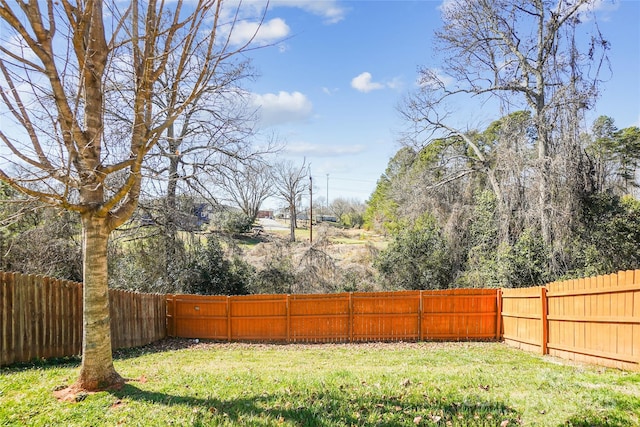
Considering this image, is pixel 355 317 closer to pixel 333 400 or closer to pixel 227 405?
pixel 333 400

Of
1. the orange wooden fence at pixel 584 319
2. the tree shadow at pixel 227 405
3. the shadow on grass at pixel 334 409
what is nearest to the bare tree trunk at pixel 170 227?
the tree shadow at pixel 227 405

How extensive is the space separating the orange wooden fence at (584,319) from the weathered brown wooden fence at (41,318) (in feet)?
32.4

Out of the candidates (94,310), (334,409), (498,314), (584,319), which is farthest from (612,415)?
(498,314)

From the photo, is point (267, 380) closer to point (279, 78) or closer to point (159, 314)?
point (279, 78)

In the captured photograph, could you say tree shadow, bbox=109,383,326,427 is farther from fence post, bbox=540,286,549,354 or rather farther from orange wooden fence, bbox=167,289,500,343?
orange wooden fence, bbox=167,289,500,343

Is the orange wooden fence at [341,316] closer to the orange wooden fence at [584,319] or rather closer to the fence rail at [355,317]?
the fence rail at [355,317]

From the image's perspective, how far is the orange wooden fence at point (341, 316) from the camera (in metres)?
11.9

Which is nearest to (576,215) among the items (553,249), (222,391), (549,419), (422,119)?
(553,249)

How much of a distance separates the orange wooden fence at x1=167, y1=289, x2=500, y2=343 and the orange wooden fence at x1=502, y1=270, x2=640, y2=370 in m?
1.35

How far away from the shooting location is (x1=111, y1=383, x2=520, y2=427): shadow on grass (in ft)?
12.0

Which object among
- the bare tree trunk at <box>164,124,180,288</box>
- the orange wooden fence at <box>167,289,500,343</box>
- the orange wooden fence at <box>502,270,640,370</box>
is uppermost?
the bare tree trunk at <box>164,124,180,288</box>

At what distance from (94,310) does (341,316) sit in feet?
28.1

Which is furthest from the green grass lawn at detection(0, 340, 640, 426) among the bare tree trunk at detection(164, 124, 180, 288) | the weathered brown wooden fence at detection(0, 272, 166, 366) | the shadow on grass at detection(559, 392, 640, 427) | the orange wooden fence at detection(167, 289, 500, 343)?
the bare tree trunk at detection(164, 124, 180, 288)

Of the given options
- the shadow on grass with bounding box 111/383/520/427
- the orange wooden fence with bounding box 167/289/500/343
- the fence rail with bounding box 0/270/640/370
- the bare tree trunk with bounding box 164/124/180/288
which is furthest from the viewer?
the bare tree trunk with bounding box 164/124/180/288
